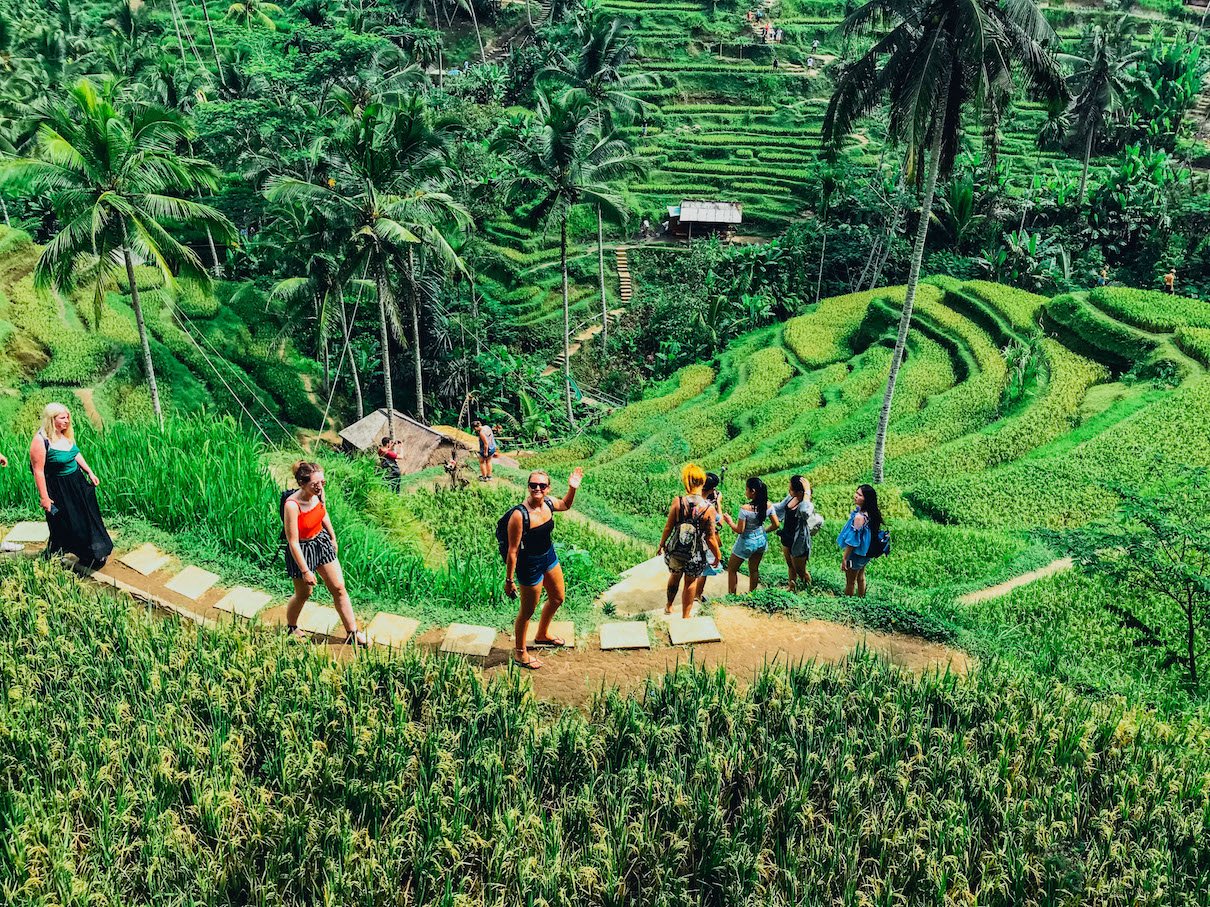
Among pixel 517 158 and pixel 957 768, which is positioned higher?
pixel 517 158

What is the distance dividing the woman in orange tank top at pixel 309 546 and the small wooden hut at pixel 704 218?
1244 inches

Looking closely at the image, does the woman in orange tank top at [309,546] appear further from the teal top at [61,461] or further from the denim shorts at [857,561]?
the denim shorts at [857,561]

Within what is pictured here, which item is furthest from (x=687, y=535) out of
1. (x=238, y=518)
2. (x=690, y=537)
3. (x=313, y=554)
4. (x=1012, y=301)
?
(x=1012, y=301)

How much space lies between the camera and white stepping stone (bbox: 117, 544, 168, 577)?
27.0ft

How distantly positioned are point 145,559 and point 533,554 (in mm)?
4081

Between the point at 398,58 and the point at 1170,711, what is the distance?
41758 millimetres

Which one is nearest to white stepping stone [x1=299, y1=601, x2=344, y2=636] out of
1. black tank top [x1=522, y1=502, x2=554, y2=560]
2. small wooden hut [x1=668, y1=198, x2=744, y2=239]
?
black tank top [x1=522, y1=502, x2=554, y2=560]

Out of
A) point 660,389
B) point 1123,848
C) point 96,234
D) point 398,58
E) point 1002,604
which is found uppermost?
point 398,58

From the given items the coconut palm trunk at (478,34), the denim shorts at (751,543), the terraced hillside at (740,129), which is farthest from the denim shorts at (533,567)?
the coconut palm trunk at (478,34)

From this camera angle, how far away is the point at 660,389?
89.9 ft

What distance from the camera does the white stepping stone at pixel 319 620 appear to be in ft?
24.8

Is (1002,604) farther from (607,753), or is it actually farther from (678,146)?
(678,146)

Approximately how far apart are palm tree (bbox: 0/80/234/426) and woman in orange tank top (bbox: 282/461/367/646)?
9.67 m

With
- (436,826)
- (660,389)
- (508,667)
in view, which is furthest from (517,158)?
(436,826)
